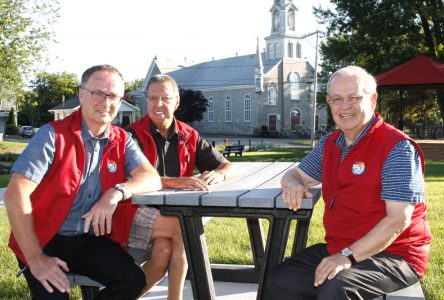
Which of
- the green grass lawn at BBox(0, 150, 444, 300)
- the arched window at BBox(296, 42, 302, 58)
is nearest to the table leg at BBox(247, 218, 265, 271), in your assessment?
the green grass lawn at BBox(0, 150, 444, 300)

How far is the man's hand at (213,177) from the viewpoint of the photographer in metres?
3.53

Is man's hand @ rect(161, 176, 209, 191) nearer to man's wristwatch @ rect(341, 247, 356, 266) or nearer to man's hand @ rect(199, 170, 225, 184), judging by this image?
man's hand @ rect(199, 170, 225, 184)

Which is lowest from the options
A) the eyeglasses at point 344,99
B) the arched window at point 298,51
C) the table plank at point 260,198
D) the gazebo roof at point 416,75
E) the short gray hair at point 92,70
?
the table plank at point 260,198

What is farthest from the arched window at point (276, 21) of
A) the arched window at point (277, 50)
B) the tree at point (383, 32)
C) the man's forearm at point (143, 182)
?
the man's forearm at point (143, 182)

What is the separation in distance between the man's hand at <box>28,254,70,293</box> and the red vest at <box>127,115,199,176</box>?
1.26 meters

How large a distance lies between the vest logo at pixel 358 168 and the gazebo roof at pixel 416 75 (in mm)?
15901

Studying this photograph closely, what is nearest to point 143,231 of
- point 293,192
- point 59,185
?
point 59,185

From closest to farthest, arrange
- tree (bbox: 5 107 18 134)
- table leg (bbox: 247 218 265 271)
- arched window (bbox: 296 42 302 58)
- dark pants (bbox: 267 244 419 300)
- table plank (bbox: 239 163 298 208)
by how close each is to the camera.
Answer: dark pants (bbox: 267 244 419 300)
table plank (bbox: 239 163 298 208)
table leg (bbox: 247 218 265 271)
tree (bbox: 5 107 18 134)
arched window (bbox: 296 42 302 58)

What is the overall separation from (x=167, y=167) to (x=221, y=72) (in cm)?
6605

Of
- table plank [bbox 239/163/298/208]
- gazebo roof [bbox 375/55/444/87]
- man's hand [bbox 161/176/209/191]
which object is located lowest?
table plank [bbox 239/163/298/208]

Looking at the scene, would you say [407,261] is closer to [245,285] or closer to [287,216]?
[287,216]

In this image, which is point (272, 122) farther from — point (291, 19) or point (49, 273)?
point (49, 273)

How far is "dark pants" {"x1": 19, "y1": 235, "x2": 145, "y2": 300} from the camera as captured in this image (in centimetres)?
275

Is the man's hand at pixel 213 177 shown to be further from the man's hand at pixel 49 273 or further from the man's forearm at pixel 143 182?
the man's hand at pixel 49 273
